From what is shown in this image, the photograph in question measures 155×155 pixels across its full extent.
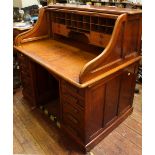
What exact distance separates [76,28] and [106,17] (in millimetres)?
460

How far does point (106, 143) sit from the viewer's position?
186 cm

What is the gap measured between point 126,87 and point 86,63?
572 millimetres

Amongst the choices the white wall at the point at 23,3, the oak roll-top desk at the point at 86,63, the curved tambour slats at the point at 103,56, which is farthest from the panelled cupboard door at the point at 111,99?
the white wall at the point at 23,3

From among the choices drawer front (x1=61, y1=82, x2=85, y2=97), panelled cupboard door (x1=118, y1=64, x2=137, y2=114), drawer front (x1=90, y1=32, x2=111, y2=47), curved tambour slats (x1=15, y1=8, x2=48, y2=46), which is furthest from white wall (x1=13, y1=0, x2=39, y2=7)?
panelled cupboard door (x1=118, y1=64, x2=137, y2=114)

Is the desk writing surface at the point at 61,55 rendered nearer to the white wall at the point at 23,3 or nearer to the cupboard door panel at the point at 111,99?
the cupboard door panel at the point at 111,99

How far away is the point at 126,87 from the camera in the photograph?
197cm

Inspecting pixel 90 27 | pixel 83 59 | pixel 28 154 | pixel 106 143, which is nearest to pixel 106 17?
pixel 90 27

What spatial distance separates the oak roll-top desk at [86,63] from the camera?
151 cm

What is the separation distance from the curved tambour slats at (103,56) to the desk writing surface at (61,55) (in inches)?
4.1

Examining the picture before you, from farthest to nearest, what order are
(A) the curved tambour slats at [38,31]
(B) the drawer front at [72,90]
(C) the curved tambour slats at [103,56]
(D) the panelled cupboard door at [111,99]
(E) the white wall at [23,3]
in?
(E) the white wall at [23,3] < (A) the curved tambour slats at [38,31] < (D) the panelled cupboard door at [111,99] < (B) the drawer front at [72,90] < (C) the curved tambour slats at [103,56]

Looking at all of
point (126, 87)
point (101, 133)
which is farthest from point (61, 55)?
point (101, 133)
